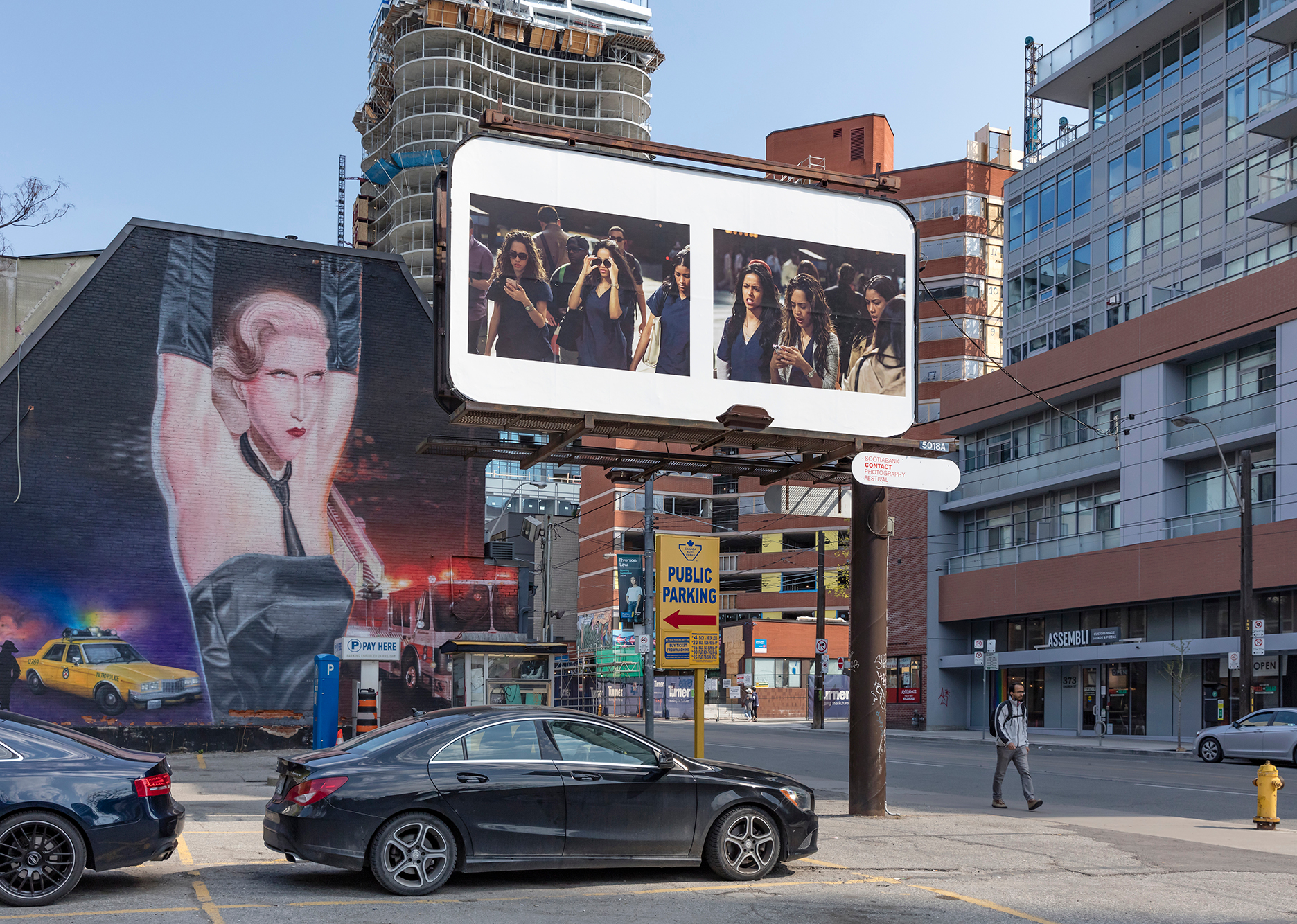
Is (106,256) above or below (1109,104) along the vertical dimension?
below

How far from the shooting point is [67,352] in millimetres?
28047

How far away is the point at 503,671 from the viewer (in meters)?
28.6

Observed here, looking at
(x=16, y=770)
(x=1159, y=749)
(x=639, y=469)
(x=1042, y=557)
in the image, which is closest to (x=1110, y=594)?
(x=1042, y=557)

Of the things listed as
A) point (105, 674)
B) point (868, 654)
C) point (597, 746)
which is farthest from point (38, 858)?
point (105, 674)

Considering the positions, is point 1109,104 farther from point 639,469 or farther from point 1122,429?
point 639,469

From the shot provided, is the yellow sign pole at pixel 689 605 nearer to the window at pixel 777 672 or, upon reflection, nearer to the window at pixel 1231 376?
the window at pixel 1231 376

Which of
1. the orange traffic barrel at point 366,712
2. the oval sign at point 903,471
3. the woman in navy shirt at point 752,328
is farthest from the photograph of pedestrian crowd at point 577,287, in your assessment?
the orange traffic barrel at point 366,712

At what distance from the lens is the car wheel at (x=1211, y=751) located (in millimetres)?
30484

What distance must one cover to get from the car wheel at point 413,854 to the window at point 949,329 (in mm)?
74350

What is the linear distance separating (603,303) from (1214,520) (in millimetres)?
30841

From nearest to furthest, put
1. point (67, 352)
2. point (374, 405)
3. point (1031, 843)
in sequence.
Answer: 1. point (1031, 843)
2. point (67, 352)
3. point (374, 405)

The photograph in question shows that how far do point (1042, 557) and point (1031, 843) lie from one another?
36146 mm

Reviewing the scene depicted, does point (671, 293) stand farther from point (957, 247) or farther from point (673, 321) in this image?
point (957, 247)

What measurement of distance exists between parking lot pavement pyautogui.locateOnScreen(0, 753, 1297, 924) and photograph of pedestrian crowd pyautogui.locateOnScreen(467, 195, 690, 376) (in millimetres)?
5574
